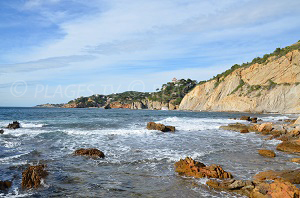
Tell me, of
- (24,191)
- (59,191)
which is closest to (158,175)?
(59,191)

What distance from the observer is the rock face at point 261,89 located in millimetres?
49906

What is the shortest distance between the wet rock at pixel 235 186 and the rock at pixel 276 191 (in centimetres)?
30

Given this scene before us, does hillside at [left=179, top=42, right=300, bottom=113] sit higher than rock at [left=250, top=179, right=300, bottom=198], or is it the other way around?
hillside at [left=179, top=42, right=300, bottom=113]

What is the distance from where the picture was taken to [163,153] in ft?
40.1

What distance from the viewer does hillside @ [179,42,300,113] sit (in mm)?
50022

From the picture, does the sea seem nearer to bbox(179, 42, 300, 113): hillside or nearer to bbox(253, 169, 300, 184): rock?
bbox(253, 169, 300, 184): rock

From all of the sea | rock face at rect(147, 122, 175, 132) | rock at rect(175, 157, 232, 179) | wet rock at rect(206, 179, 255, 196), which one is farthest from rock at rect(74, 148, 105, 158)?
rock face at rect(147, 122, 175, 132)

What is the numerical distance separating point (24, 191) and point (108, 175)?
9.26 feet

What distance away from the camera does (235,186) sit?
689 centimetres

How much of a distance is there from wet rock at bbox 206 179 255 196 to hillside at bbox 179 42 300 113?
4859 cm

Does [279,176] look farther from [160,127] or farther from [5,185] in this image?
[160,127]

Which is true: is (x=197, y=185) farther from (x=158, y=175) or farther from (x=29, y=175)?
(x=29, y=175)

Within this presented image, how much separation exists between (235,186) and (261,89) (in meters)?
56.0

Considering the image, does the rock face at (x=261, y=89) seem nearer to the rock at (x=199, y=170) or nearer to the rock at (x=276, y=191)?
the rock at (x=199, y=170)
